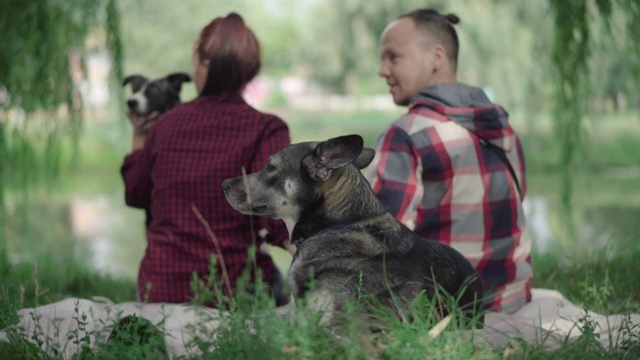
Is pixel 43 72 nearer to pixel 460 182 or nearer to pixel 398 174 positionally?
pixel 398 174

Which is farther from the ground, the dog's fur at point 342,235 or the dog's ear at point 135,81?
the dog's ear at point 135,81

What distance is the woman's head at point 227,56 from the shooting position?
4.39m

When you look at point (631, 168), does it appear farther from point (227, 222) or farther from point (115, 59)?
point (227, 222)

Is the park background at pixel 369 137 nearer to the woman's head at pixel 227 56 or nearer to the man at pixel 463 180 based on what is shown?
the man at pixel 463 180

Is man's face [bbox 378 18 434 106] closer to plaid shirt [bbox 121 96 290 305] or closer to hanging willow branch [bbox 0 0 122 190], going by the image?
plaid shirt [bbox 121 96 290 305]

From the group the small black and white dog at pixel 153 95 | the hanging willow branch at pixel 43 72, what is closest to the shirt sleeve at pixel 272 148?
the small black and white dog at pixel 153 95

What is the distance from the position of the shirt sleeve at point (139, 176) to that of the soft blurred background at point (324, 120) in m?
0.75

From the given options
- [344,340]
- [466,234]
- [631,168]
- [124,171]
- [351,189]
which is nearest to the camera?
[344,340]

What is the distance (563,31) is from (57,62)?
3.95m

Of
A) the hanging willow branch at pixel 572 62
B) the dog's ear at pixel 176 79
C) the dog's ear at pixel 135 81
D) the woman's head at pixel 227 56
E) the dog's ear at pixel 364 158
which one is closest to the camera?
the dog's ear at pixel 364 158

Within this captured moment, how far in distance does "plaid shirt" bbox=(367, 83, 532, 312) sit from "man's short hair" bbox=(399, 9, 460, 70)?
1.16ft

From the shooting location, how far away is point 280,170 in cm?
330

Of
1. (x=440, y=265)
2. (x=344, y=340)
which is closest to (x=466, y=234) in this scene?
(x=440, y=265)

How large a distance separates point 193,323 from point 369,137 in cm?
2255
